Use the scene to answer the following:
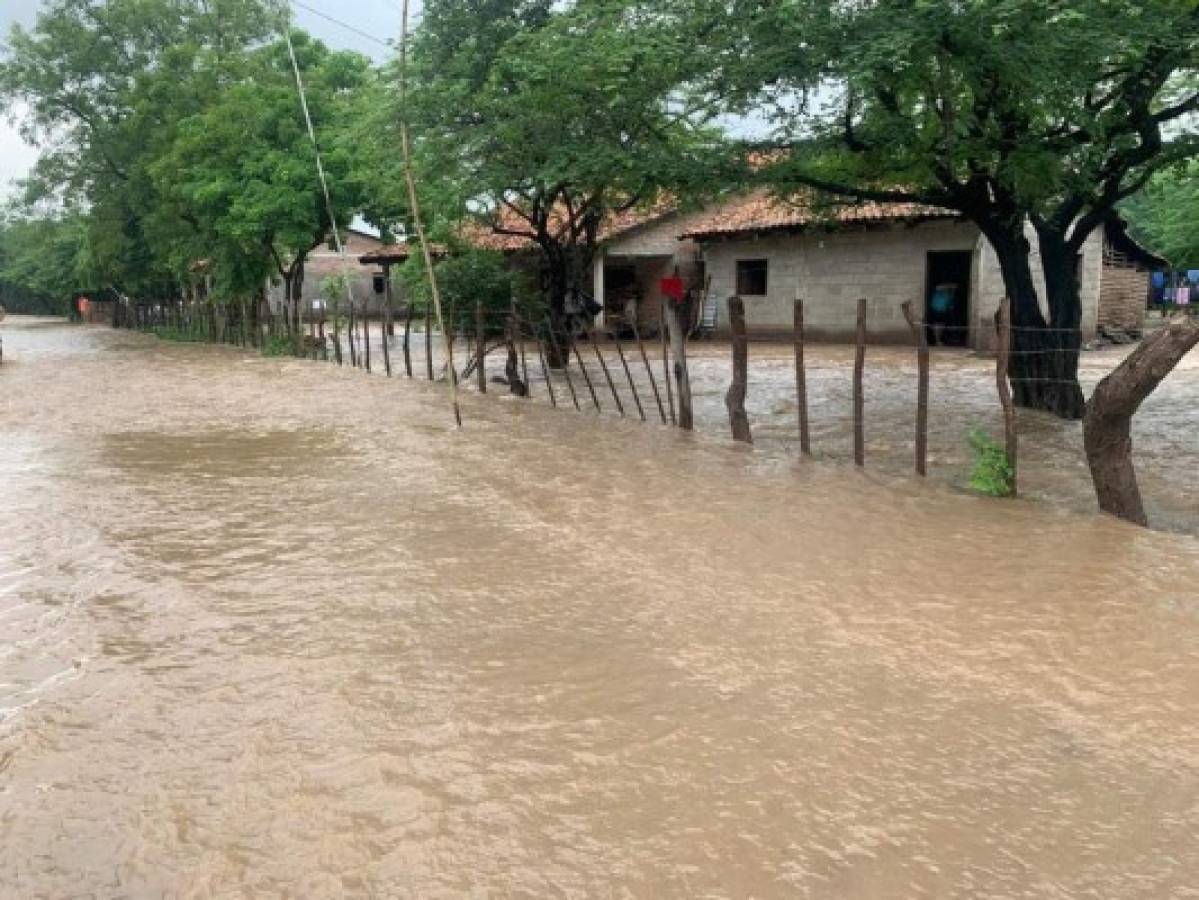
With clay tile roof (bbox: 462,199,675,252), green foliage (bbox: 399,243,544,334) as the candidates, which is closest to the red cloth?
green foliage (bbox: 399,243,544,334)

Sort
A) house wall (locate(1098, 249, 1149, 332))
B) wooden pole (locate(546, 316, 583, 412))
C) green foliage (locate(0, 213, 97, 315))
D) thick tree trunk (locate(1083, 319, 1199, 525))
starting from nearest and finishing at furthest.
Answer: thick tree trunk (locate(1083, 319, 1199, 525)), wooden pole (locate(546, 316, 583, 412)), house wall (locate(1098, 249, 1149, 332)), green foliage (locate(0, 213, 97, 315))

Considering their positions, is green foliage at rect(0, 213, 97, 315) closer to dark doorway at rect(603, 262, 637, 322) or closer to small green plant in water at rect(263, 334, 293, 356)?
small green plant in water at rect(263, 334, 293, 356)

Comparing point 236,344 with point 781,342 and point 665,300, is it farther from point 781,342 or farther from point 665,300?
point 665,300

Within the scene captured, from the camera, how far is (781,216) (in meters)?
20.5

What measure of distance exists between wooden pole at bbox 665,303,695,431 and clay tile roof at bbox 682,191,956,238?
3.85m

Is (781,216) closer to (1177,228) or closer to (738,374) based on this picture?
(738,374)

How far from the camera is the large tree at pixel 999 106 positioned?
676 cm

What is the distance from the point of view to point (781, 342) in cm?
2108

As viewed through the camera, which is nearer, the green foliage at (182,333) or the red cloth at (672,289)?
the red cloth at (672,289)

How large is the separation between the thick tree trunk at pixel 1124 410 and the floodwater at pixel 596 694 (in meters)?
0.28

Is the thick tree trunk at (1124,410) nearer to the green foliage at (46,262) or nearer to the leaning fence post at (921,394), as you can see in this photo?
the leaning fence post at (921,394)

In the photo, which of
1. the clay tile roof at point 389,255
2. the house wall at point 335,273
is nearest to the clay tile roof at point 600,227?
the clay tile roof at point 389,255

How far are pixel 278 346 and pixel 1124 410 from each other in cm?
1844

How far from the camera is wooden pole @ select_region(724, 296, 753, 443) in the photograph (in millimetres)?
9188
